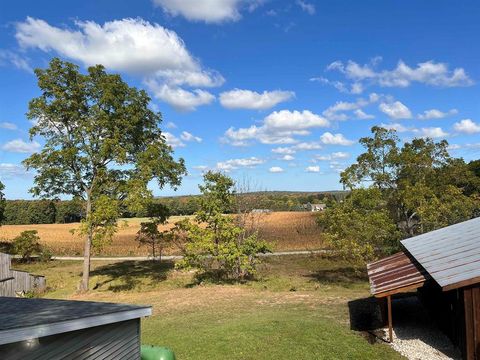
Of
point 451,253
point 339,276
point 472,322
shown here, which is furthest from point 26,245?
point 472,322

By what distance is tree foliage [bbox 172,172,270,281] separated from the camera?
2619cm

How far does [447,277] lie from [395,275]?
3.22 m

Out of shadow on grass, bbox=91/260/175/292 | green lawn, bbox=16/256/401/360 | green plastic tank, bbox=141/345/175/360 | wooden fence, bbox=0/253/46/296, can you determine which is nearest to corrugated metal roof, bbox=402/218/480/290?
green lawn, bbox=16/256/401/360

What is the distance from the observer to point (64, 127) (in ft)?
89.2

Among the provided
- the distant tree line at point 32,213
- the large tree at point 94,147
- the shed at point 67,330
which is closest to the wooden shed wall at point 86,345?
the shed at point 67,330

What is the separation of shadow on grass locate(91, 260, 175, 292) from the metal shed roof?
2025cm

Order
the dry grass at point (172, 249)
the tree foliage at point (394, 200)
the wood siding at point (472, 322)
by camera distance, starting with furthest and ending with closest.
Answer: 1. the dry grass at point (172, 249)
2. the tree foliage at point (394, 200)
3. the wood siding at point (472, 322)

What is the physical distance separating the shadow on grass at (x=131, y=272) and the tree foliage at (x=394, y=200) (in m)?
14.2

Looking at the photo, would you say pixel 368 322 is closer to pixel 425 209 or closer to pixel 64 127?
pixel 425 209

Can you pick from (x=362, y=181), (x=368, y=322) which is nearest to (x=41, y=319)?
(x=368, y=322)

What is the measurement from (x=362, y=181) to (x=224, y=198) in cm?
945

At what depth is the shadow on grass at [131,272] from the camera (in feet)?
97.8

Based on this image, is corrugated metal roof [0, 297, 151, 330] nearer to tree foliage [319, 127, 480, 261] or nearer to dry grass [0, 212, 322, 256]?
tree foliage [319, 127, 480, 261]

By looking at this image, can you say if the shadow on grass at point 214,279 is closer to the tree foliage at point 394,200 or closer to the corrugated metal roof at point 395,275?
the tree foliage at point 394,200
